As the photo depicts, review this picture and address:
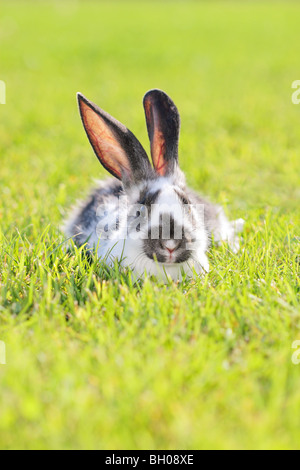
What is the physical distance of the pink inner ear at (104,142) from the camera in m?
3.84

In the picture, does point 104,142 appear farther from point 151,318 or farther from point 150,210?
point 151,318

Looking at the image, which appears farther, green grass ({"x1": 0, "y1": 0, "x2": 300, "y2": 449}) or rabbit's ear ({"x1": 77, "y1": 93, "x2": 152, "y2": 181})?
rabbit's ear ({"x1": 77, "y1": 93, "x2": 152, "y2": 181})

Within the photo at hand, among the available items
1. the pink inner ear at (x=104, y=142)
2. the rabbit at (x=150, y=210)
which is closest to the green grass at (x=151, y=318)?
the rabbit at (x=150, y=210)

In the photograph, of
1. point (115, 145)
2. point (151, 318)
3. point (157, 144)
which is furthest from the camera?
point (157, 144)

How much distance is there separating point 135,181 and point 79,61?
12.2m

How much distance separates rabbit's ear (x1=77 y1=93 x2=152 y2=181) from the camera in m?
3.78

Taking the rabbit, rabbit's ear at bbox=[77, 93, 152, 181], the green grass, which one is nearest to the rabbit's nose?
the rabbit

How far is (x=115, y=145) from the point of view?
392cm

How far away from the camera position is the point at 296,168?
21.1 feet

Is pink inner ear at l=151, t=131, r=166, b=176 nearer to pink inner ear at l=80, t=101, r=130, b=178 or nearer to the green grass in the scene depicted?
pink inner ear at l=80, t=101, r=130, b=178

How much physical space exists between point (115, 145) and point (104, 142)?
3.5 inches

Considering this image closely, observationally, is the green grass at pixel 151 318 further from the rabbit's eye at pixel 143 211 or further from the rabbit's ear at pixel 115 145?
the rabbit's ear at pixel 115 145

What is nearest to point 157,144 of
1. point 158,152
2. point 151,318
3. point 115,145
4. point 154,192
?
point 158,152
